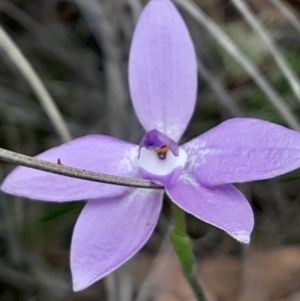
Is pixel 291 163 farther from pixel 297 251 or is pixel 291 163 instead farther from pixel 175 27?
pixel 297 251

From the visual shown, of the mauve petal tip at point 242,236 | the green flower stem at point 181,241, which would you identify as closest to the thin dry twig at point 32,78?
the green flower stem at point 181,241

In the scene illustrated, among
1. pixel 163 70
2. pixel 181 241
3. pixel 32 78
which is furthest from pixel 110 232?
pixel 32 78

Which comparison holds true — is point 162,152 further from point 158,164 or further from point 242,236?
point 242,236

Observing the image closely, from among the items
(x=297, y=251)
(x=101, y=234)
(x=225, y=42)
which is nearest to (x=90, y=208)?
(x=101, y=234)

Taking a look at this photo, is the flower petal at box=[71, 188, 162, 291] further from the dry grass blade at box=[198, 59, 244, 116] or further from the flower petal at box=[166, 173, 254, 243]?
the dry grass blade at box=[198, 59, 244, 116]

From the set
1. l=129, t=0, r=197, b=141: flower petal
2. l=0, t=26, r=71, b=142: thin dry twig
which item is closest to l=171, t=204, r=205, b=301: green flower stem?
l=129, t=0, r=197, b=141: flower petal

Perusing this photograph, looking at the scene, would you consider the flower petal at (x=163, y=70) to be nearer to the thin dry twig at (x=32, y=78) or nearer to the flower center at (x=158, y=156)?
the flower center at (x=158, y=156)
